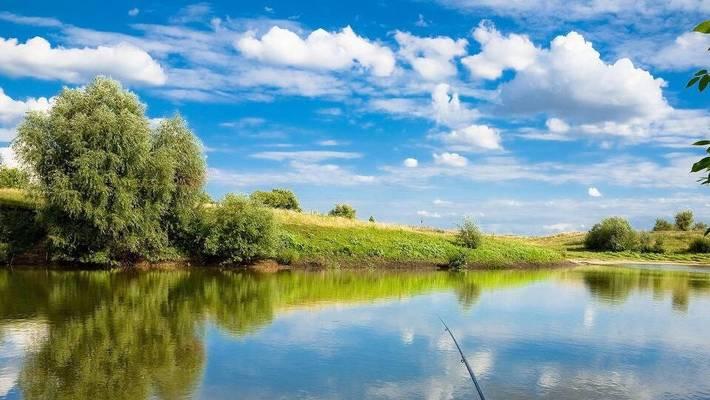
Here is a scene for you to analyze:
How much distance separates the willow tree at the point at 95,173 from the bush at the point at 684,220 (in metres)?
106

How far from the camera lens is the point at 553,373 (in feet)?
49.4

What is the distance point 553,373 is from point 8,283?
2943 cm

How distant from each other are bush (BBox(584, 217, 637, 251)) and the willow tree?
2923 inches

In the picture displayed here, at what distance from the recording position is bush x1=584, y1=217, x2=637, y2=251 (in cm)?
9244

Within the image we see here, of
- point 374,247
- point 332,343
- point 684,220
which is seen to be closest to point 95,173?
point 374,247

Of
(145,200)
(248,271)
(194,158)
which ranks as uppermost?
(194,158)

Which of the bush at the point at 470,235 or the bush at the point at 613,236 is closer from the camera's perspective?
the bush at the point at 470,235

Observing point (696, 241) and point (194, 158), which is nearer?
point (194, 158)

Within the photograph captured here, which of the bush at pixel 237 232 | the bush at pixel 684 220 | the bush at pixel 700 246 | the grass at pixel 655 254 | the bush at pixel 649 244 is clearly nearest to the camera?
the bush at pixel 237 232

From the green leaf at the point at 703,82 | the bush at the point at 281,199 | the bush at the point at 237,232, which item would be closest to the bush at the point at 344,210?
the bush at the point at 281,199

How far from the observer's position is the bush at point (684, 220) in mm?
114631

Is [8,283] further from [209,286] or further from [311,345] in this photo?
[311,345]

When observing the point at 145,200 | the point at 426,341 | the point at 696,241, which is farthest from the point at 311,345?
the point at 696,241

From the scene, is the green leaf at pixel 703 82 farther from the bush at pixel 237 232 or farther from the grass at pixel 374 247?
the grass at pixel 374 247
